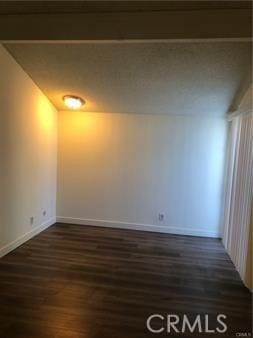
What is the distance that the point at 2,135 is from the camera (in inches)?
156

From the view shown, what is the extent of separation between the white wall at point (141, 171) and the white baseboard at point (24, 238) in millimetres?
385

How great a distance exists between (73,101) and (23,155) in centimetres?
128

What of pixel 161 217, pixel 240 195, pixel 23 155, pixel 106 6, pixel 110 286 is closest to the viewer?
pixel 106 6

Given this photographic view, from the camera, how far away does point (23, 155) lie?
454 cm

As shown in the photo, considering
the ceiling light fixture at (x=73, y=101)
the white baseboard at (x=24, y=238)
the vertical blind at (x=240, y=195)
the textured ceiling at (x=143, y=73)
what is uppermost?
the textured ceiling at (x=143, y=73)

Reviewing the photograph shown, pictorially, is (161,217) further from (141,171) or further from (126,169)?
(126,169)

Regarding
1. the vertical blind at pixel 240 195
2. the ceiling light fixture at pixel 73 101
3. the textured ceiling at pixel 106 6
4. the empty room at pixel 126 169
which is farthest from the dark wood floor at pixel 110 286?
the textured ceiling at pixel 106 6

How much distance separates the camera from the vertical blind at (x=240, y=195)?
361 cm

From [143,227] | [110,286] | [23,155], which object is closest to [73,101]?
[23,155]

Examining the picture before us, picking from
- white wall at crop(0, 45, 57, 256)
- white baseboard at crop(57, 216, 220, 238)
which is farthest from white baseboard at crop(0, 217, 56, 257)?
white baseboard at crop(57, 216, 220, 238)

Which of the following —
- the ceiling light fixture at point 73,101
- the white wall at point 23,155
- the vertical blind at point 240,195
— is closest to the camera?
the vertical blind at point 240,195

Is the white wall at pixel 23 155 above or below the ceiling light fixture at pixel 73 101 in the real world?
below

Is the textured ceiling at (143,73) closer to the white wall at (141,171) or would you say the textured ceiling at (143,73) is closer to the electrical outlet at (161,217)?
the white wall at (141,171)

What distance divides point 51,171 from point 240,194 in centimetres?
322
